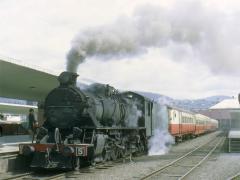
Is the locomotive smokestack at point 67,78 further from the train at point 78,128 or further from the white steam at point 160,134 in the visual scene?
the white steam at point 160,134

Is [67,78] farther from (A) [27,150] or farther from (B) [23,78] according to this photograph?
(B) [23,78]

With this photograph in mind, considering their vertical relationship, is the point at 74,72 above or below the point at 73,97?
above

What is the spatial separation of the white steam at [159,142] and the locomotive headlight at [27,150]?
27.2 feet

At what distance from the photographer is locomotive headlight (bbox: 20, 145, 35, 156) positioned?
12.8 meters

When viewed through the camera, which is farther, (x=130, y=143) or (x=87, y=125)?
(x=130, y=143)

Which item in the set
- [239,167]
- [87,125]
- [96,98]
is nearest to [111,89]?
[96,98]

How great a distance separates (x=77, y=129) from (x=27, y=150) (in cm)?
167

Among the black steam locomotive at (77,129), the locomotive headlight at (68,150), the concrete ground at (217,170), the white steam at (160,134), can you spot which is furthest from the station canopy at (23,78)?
the concrete ground at (217,170)

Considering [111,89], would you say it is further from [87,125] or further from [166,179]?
[166,179]

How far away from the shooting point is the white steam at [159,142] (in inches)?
815

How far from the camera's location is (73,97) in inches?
534

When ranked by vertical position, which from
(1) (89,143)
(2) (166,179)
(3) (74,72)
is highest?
(3) (74,72)

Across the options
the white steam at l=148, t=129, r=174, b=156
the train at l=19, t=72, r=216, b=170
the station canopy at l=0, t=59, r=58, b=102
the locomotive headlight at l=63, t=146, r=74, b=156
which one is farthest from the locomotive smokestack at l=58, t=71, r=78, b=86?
the white steam at l=148, t=129, r=174, b=156

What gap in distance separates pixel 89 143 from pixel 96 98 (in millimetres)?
1759
